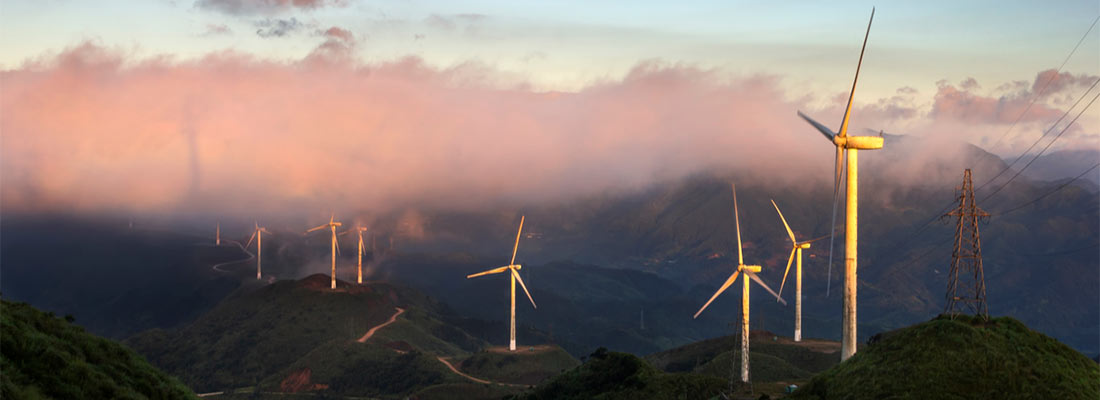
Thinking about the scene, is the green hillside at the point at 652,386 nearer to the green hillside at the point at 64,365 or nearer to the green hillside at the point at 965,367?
the green hillside at the point at 965,367

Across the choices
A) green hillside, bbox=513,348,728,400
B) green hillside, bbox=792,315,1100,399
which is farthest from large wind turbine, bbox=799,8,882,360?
green hillside, bbox=513,348,728,400

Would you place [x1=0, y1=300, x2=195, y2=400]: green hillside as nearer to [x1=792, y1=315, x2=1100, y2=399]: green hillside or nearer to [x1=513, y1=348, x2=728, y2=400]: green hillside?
[x1=792, y1=315, x2=1100, y2=399]: green hillside

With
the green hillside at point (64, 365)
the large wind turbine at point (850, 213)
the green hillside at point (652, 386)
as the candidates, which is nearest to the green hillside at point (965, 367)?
the large wind turbine at point (850, 213)

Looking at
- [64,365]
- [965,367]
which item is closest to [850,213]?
[965,367]

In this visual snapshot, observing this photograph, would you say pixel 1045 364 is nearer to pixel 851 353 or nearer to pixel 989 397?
pixel 989 397

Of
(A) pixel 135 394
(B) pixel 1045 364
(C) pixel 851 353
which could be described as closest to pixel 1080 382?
(B) pixel 1045 364

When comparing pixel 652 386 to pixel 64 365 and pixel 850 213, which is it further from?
pixel 64 365

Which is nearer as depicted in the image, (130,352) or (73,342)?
(73,342)
